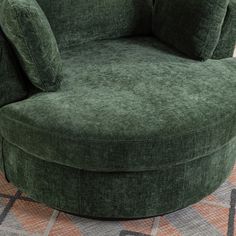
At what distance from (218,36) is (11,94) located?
91 centimetres

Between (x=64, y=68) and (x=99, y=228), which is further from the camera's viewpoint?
(x=64, y=68)

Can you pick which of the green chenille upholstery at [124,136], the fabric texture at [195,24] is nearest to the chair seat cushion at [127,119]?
the green chenille upholstery at [124,136]

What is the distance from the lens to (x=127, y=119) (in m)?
1.54

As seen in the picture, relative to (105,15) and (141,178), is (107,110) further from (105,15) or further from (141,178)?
(105,15)

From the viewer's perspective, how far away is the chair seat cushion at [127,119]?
151 centimetres

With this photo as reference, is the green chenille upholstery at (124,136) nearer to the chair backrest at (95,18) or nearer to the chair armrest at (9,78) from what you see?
the chair armrest at (9,78)

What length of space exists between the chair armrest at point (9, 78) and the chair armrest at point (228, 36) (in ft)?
2.96

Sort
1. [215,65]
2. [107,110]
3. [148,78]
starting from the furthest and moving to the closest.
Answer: [215,65] < [148,78] < [107,110]

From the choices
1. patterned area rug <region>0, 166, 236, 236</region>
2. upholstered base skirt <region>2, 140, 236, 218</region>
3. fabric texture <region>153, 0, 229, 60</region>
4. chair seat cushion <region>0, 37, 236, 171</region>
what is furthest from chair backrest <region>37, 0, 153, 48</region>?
patterned area rug <region>0, 166, 236, 236</region>

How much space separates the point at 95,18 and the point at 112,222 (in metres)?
0.93

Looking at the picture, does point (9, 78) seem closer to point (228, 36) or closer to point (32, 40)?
point (32, 40)

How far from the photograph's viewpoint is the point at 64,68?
1.89m

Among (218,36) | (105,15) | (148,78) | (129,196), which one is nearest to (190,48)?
(218,36)

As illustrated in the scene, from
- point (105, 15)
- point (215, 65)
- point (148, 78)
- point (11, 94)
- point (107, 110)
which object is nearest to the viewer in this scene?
point (107, 110)
